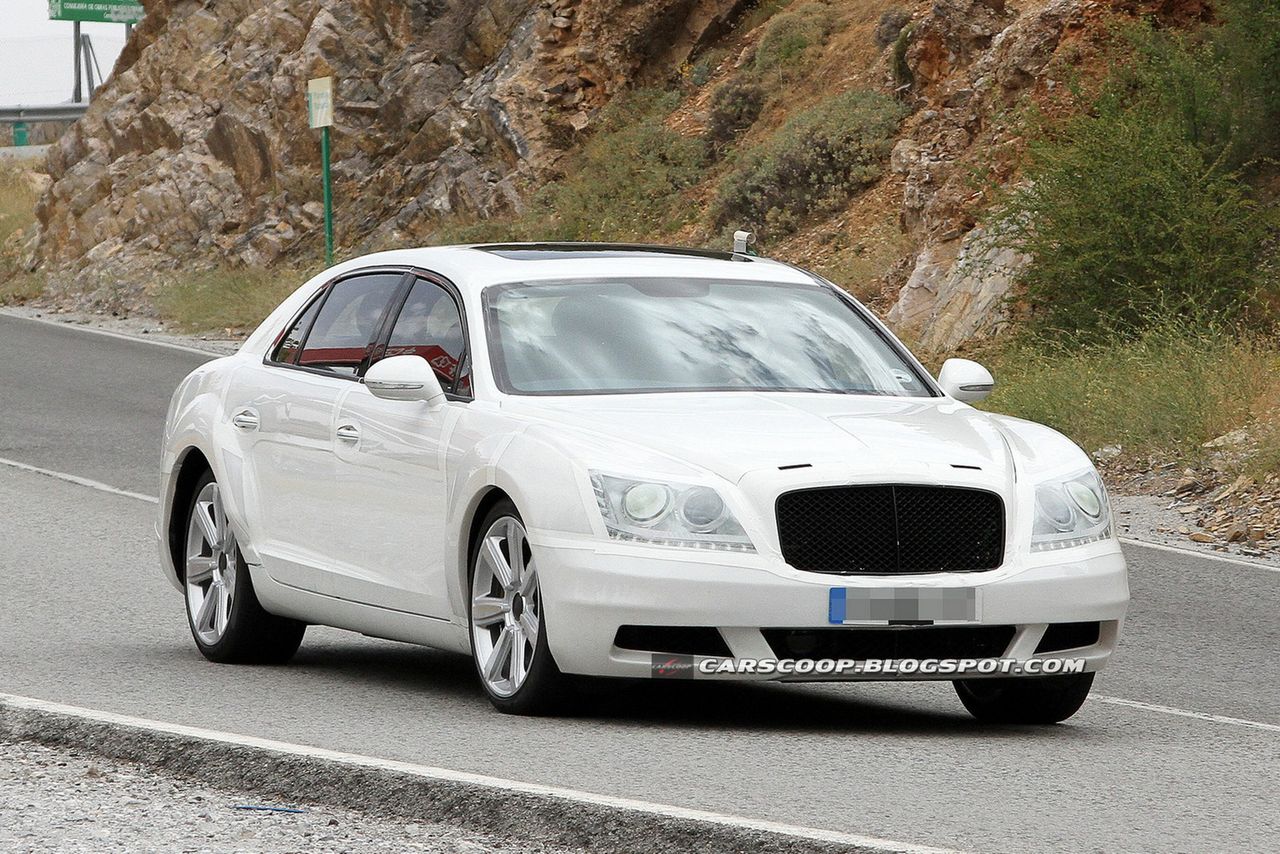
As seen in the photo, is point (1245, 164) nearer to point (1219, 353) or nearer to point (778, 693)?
point (1219, 353)

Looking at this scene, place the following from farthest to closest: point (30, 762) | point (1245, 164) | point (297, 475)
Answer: point (1245, 164), point (297, 475), point (30, 762)

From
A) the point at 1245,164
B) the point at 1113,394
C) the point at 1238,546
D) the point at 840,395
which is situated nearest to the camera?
the point at 840,395

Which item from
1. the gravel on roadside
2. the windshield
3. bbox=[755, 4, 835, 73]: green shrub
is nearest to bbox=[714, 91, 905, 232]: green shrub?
bbox=[755, 4, 835, 73]: green shrub

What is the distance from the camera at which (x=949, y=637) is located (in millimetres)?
6730

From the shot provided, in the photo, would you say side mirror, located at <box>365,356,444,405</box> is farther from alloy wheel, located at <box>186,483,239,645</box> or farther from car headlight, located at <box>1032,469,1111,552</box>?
car headlight, located at <box>1032,469,1111,552</box>

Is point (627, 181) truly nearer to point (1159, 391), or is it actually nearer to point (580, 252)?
point (1159, 391)

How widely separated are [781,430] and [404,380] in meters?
1.35

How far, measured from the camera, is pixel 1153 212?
19.1m

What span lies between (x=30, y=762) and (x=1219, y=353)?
1277cm

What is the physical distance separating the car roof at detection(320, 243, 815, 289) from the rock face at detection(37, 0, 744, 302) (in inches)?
1003

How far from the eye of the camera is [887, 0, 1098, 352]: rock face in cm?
2119

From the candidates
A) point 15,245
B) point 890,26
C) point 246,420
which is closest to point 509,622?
point 246,420

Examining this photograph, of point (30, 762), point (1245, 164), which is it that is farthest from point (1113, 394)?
point (30, 762)

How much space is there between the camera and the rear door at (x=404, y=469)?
741 cm
